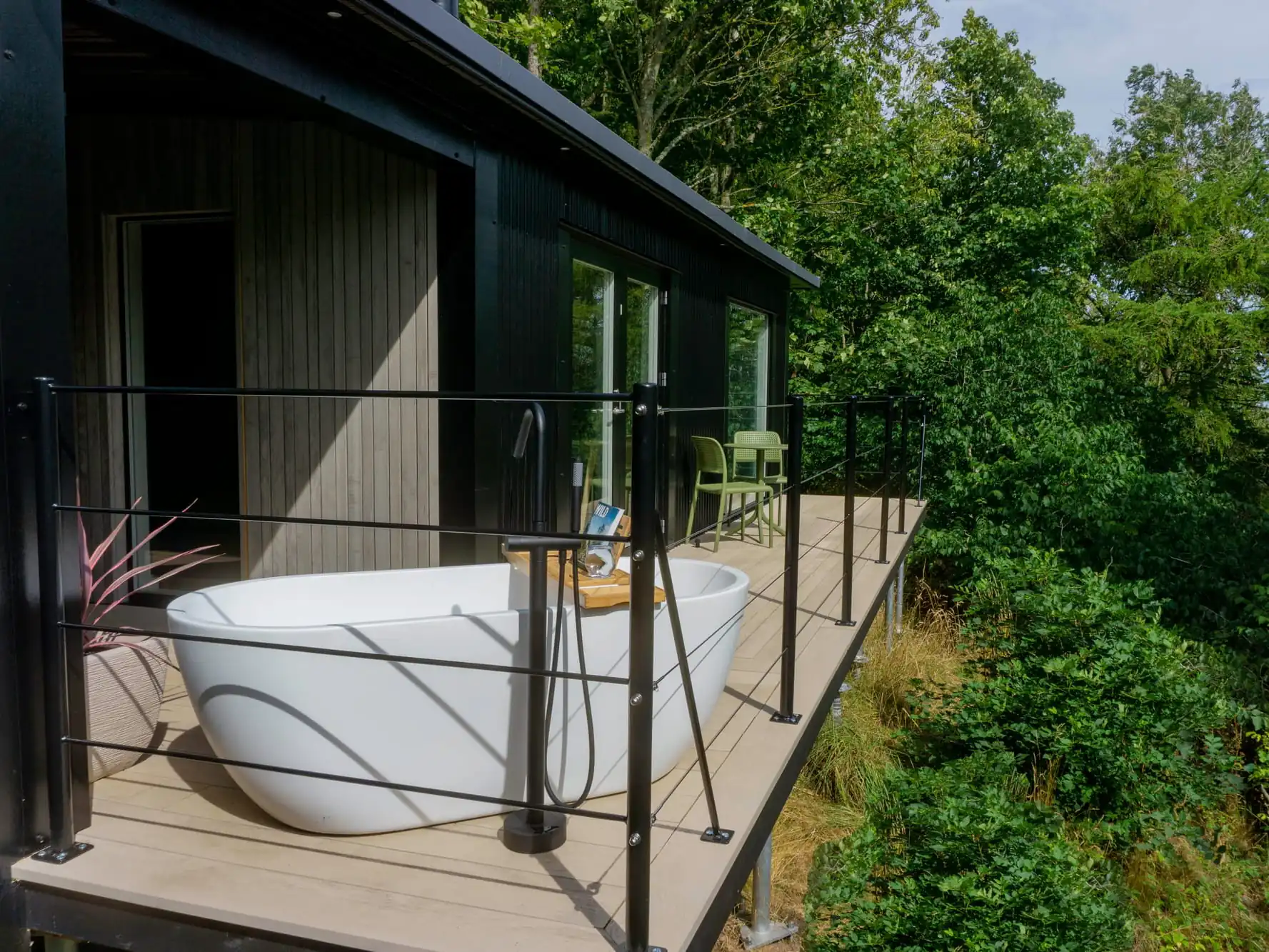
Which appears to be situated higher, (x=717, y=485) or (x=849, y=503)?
(x=849, y=503)

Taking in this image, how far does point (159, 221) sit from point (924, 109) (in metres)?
13.9

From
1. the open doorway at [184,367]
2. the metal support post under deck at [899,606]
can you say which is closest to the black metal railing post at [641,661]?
the open doorway at [184,367]

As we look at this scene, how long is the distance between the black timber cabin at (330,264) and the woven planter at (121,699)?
1.25 m

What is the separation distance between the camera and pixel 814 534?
718cm

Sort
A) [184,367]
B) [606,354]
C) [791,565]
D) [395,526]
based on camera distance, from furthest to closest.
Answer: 1. [606,354]
2. [184,367]
3. [791,565]
4. [395,526]

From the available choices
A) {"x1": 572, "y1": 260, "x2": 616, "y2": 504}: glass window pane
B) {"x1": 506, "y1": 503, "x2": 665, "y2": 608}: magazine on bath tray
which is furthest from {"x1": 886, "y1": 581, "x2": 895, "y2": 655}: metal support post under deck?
{"x1": 506, "y1": 503, "x2": 665, "y2": 608}: magazine on bath tray

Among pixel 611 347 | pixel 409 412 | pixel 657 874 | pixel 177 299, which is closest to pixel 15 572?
pixel 657 874

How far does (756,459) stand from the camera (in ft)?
23.5

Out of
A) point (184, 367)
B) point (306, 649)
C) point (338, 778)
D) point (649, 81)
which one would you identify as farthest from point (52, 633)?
point (649, 81)

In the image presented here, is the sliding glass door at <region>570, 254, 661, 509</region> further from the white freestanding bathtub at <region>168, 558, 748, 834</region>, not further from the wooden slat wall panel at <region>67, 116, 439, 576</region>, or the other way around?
the white freestanding bathtub at <region>168, 558, 748, 834</region>

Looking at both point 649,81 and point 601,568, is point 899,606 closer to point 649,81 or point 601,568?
point 601,568

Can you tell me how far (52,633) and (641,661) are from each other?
1.19 metres

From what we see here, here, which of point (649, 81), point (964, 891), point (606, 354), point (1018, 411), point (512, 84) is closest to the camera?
point (964, 891)

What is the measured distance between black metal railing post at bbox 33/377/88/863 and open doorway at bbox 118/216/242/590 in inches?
91.3
